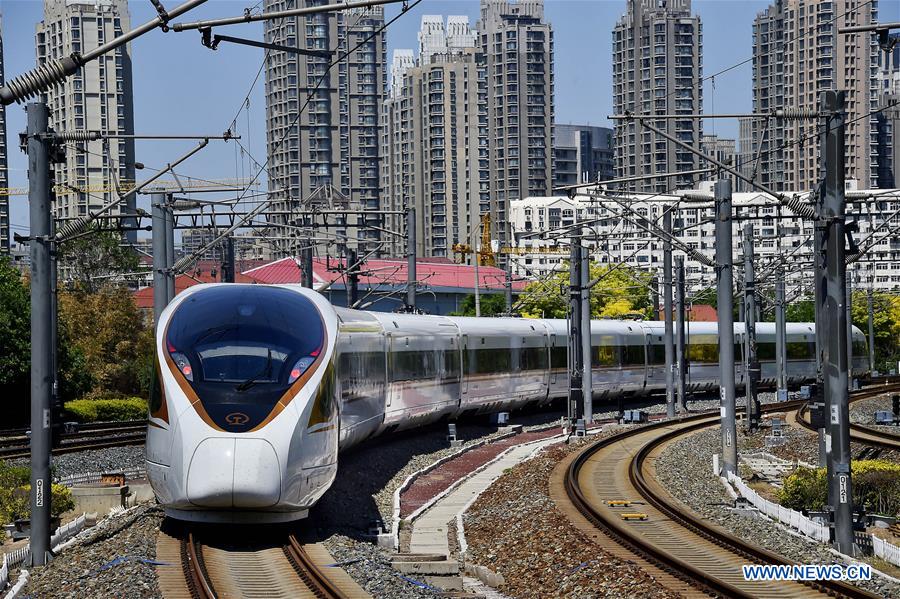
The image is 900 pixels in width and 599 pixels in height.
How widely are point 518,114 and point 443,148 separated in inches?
497


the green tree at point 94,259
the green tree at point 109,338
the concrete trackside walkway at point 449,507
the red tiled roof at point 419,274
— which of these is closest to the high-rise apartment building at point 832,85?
the red tiled roof at point 419,274

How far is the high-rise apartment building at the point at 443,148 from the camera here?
7013 inches

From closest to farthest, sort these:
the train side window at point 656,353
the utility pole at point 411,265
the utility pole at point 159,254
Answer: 1. the utility pole at point 159,254
2. the utility pole at point 411,265
3. the train side window at point 656,353

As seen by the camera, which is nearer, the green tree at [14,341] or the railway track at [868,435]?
the railway track at [868,435]

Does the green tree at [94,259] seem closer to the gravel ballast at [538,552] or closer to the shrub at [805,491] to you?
the gravel ballast at [538,552]

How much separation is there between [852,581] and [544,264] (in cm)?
15740

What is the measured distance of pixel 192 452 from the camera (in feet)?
50.4

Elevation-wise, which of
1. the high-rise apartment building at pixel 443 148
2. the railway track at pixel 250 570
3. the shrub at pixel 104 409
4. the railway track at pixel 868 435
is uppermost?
the high-rise apartment building at pixel 443 148

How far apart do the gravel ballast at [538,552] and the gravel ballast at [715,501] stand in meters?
2.36

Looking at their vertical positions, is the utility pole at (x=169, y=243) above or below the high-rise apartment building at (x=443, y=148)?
below

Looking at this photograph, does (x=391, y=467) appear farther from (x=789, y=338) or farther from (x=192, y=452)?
(x=789, y=338)

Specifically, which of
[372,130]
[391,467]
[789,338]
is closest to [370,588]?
[391,467]

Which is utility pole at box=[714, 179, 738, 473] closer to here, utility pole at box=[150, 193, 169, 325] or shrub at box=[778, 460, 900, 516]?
shrub at box=[778, 460, 900, 516]

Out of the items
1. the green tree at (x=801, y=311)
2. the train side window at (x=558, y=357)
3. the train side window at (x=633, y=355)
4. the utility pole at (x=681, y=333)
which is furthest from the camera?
the green tree at (x=801, y=311)
